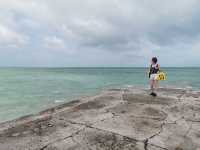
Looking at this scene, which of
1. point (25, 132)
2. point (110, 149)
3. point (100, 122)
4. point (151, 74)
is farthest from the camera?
point (151, 74)

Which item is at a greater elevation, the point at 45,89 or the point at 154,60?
the point at 154,60

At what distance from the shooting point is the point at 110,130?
10.5 feet

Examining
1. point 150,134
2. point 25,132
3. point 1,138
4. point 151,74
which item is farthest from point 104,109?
point 151,74

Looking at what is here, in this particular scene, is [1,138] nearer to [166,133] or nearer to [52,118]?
[52,118]

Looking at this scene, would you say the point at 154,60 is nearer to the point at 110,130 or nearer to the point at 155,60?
the point at 155,60

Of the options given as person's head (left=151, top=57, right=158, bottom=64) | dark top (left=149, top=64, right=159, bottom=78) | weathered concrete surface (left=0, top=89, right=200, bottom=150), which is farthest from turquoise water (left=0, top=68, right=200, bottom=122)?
person's head (left=151, top=57, right=158, bottom=64)

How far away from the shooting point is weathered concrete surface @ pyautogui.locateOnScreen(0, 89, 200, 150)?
2641 mm

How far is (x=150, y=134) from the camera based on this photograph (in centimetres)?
302

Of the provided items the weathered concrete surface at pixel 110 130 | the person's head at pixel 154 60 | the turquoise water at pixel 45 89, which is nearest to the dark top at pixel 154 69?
the person's head at pixel 154 60

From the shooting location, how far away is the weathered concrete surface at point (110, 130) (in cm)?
264

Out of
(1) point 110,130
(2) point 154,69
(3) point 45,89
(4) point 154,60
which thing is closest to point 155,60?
(4) point 154,60

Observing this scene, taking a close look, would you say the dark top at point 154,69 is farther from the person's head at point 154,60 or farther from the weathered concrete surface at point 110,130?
the weathered concrete surface at point 110,130

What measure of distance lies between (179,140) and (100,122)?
1508 millimetres

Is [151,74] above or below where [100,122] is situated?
above
